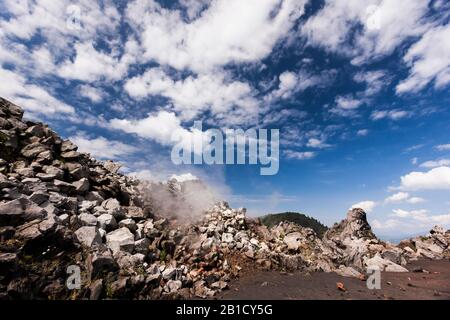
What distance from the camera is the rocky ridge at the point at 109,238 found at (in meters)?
10.7

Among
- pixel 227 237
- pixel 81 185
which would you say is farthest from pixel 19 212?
pixel 227 237

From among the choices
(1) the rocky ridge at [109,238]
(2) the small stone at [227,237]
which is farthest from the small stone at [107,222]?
(2) the small stone at [227,237]

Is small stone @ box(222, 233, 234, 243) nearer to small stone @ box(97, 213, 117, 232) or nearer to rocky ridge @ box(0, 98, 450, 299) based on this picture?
rocky ridge @ box(0, 98, 450, 299)

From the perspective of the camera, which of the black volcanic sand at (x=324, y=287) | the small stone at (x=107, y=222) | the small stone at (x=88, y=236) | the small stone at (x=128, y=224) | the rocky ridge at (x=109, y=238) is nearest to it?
the rocky ridge at (x=109, y=238)

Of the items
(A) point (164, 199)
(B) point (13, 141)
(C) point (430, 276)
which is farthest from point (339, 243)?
(B) point (13, 141)

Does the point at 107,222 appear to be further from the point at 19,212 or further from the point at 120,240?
the point at 19,212

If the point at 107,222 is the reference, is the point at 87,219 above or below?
above

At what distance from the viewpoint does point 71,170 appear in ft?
57.8

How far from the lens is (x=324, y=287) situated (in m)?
15.2

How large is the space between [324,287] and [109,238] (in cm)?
1243

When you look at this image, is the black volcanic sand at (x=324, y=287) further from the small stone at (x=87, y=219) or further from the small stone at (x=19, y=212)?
the small stone at (x=19, y=212)

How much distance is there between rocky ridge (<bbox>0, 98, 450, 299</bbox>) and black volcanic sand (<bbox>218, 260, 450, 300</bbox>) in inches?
38.6

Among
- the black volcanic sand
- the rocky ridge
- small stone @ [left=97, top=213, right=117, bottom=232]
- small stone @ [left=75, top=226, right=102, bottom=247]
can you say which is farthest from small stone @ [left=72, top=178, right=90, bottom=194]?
the black volcanic sand

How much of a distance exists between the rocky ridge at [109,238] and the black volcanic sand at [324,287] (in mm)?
980
